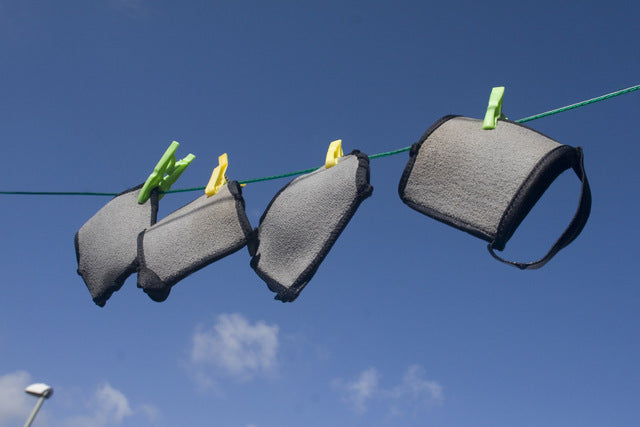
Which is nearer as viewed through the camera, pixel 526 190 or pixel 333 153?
pixel 526 190

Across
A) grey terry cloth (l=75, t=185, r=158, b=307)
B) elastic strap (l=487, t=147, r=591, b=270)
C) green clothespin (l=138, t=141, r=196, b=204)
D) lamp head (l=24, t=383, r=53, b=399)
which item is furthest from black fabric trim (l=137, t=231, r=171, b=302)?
elastic strap (l=487, t=147, r=591, b=270)

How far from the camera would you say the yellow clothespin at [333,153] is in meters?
1.80

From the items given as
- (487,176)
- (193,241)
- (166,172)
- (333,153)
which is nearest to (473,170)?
(487,176)

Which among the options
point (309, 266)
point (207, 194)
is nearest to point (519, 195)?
point (309, 266)

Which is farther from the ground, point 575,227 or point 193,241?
point 575,227

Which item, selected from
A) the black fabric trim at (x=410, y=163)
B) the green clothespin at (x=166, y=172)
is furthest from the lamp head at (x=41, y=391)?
the black fabric trim at (x=410, y=163)

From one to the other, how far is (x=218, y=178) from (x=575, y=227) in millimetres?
1101

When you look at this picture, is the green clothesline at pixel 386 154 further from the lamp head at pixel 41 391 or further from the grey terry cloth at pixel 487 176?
the lamp head at pixel 41 391

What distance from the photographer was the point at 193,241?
6.12 feet

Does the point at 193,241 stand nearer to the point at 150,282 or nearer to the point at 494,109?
the point at 150,282

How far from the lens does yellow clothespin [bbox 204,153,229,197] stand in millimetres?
1999

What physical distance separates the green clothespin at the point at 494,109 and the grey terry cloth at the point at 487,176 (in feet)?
0.06

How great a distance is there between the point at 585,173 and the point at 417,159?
0.40m

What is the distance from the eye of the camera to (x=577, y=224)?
4.62ft
